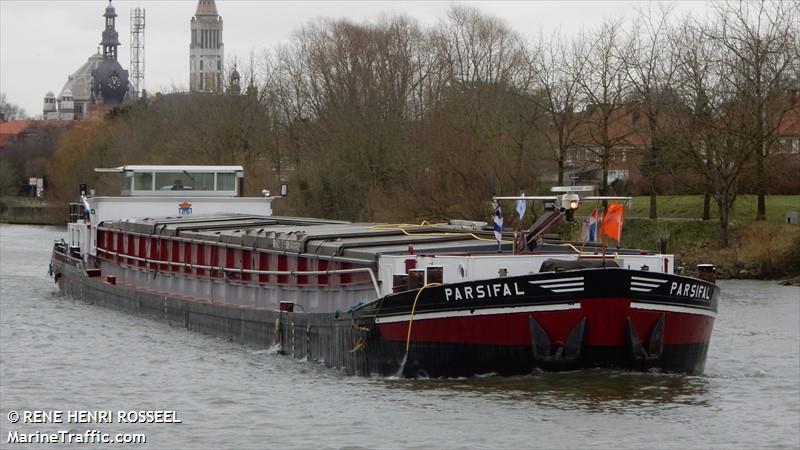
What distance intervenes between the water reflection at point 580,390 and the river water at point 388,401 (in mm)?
24

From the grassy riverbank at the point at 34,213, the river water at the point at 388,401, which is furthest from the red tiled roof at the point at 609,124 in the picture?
the grassy riverbank at the point at 34,213

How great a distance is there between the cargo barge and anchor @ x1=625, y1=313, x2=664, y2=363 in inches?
0.9

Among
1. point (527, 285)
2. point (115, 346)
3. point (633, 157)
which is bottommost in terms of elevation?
point (115, 346)

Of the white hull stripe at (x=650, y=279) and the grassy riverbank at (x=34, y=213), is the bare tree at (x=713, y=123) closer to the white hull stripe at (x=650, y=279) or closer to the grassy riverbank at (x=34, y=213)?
the white hull stripe at (x=650, y=279)

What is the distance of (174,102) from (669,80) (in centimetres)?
4312

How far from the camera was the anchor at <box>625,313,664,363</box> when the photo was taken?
842 inches

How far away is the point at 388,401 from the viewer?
68.8 feet

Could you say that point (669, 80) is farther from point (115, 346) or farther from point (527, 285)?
point (527, 285)

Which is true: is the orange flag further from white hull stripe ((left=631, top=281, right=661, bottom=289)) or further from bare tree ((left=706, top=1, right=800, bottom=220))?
bare tree ((left=706, top=1, right=800, bottom=220))

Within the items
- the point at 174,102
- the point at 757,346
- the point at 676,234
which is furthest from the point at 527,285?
the point at 174,102

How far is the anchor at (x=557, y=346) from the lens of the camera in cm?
2111

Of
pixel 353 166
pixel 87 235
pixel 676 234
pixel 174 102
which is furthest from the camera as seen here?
pixel 174 102

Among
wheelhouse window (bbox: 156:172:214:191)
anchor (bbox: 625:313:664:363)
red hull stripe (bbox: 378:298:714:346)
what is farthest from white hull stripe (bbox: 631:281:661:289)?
wheelhouse window (bbox: 156:172:214:191)

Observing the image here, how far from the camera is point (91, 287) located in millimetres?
39469
